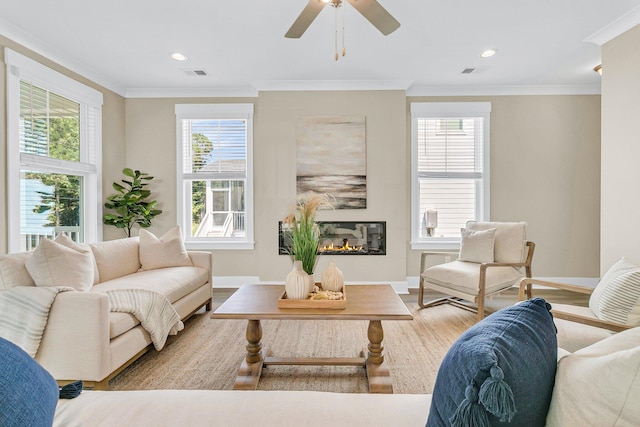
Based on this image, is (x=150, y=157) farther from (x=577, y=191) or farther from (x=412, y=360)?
(x=577, y=191)

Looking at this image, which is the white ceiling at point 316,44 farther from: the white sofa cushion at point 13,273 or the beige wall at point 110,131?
the white sofa cushion at point 13,273

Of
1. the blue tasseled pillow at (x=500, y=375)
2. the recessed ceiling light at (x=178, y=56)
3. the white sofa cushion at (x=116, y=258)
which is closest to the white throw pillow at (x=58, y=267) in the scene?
the white sofa cushion at (x=116, y=258)

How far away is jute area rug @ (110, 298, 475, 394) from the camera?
7.43 ft

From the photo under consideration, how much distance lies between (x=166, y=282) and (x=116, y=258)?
70cm

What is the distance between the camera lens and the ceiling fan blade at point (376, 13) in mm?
2061

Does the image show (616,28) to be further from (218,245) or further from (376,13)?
(218,245)

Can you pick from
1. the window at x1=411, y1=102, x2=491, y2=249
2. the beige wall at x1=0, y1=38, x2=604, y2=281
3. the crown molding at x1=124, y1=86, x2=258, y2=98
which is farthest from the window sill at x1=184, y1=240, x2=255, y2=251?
the window at x1=411, y1=102, x2=491, y2=249

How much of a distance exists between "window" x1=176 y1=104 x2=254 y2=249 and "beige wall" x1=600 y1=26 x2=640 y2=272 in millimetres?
3956

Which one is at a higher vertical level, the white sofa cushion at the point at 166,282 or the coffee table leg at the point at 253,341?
the white sofa cushion at the point at 166,282

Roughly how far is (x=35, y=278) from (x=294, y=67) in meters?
3.22

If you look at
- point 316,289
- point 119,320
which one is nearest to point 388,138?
point 316,289

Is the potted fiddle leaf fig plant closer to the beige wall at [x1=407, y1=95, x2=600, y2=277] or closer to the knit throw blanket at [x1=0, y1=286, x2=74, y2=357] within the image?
the knit throw blanket at [x1=0, y1=286, x2=74, y2=357]

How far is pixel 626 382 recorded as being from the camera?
678mm

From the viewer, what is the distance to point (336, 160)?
4621mm
